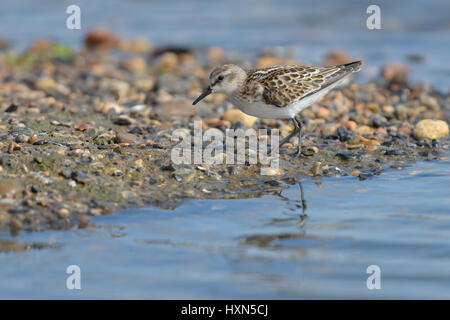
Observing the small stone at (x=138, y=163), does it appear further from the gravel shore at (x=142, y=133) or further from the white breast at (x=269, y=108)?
the white breast at (x=269, y=108)

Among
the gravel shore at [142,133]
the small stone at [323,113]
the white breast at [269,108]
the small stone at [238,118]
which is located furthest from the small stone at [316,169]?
the small stone at [323,113]

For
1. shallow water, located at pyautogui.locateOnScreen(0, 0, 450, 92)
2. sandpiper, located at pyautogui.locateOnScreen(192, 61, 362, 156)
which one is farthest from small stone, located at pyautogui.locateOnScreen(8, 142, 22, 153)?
shallow water, located at pyautogui.locateOnScreen(0, 0, 450, 92)

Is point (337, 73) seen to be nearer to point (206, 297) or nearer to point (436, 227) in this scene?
point (436, 227)

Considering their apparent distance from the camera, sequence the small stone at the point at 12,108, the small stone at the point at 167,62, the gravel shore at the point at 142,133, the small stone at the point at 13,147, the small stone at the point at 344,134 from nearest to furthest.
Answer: the gravel shore at the point at 142,133, the small stone at the point at 13,147, the small stone at the point at 344,134, the small stone at the point at 12,108, the small stone at the point at 167,62

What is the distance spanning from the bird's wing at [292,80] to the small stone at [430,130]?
132 cm

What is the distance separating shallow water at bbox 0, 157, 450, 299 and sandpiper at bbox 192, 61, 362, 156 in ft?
5.56

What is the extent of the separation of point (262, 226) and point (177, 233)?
2.90ft

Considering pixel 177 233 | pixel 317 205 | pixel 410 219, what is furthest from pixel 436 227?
pixel 177 233

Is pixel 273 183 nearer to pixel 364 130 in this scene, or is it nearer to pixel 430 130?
pixel 364 130

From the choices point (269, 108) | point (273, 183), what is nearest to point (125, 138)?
point (269, 108)

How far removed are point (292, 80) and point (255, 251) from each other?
3.89 m

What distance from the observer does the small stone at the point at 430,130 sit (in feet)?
34.8

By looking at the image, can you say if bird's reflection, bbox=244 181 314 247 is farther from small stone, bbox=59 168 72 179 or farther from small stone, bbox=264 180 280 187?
small stone, bbox=59 168 72 179

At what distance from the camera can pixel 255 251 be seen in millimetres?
6598
